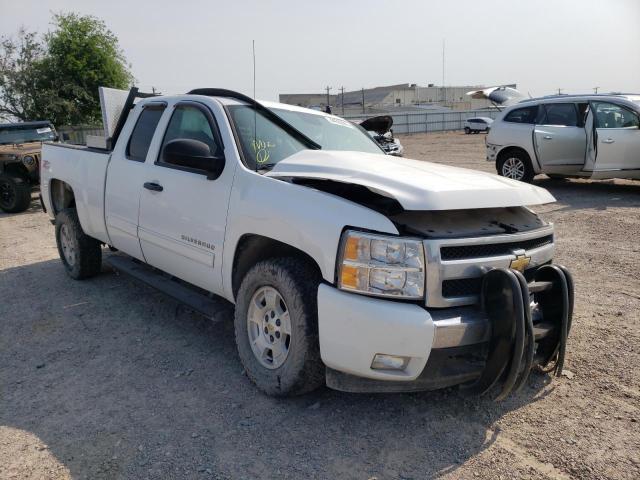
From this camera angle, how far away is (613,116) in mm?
10352

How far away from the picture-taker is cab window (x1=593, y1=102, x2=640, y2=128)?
10.1 m

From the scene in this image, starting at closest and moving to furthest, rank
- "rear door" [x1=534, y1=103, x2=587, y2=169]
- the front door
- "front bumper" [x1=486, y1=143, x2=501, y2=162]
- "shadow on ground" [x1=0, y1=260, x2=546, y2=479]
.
Answer: "shadow on ground" [x1=0, y1=260, x2=546, y2=479]
the front door
"rear door" [x1=534, y1=103, x2=587, y2=169]
"front bumper" [x1=486, y1=143, x2=501, y2=162]

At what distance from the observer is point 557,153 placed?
35.9 ft

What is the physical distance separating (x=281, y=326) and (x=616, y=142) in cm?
914

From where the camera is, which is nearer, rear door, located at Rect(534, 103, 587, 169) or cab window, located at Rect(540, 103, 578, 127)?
rear door, located at Rect(534, 103, 587, 169)

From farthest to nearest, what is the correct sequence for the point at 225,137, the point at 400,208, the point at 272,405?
the point at 225,137 → the point at 272,405 → the point at 400,208

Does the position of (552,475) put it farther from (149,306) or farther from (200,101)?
(149,306)

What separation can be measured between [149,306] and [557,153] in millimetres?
8899

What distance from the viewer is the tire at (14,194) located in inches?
434

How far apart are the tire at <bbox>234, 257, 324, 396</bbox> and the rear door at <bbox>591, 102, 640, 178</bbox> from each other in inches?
353

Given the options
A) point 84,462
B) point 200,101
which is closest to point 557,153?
point 200,101

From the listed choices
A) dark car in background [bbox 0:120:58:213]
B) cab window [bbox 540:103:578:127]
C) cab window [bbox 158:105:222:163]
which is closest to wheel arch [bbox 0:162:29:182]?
dark car in background [bbox 0:120:58:213]

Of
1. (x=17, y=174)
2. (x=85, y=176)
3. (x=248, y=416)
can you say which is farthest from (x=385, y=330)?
(x=17, y=174)

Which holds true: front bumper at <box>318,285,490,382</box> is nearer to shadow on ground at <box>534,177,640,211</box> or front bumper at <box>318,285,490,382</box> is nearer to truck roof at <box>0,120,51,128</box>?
shadow on ground at <box>534,177,640,211</box>
